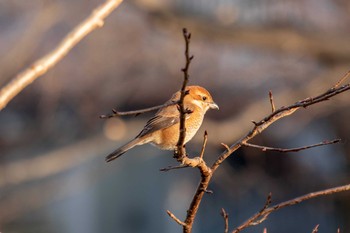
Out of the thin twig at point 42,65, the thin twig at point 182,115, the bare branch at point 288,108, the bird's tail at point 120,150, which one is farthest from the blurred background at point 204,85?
the thin twig at point 42,65

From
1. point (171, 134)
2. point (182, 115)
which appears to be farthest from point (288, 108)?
point (171, 134)

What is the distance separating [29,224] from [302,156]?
5.22m

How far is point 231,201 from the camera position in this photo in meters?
10.5

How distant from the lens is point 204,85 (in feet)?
28.8

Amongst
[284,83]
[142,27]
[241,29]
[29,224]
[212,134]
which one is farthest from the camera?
[29,224]

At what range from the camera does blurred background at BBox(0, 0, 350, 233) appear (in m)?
7.96

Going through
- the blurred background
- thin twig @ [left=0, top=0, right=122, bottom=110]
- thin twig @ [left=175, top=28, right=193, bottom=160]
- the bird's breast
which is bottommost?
thin twig @ [left=0, top=0, right=122, bottom=110]

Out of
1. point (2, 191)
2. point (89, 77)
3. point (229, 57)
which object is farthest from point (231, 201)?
point (2, 191)

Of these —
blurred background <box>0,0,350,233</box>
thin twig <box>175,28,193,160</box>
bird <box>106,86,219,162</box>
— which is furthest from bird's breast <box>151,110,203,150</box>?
blurred background <box>0,0,350,233</box>

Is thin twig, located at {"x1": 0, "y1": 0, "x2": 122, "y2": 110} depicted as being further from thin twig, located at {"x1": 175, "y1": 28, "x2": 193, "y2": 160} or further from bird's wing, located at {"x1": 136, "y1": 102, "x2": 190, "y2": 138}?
bird's wing, located at {"x1": 136, "y1": 102, "x2": 190, "y2": 138}

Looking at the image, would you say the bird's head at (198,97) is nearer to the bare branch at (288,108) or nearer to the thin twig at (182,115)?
the thin twig at (182,115)

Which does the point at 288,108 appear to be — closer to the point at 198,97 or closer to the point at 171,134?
the point at 171,134

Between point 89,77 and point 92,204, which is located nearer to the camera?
point 89,77

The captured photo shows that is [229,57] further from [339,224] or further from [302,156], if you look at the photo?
[339,224]
